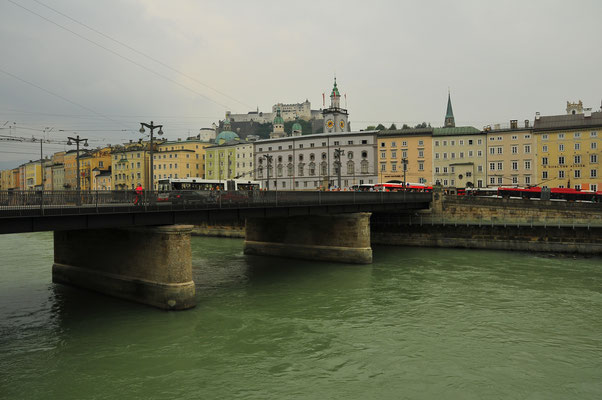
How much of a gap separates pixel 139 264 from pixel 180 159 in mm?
102460

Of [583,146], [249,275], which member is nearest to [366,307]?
[249,275]

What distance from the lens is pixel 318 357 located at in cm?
1683

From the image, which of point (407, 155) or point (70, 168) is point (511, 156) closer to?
point (407, 155)

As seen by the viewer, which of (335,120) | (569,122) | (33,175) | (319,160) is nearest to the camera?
(569,122)

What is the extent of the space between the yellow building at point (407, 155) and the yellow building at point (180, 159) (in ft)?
197

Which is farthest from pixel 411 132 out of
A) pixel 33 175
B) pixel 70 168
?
pixel 33 175

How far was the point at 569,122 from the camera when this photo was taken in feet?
245

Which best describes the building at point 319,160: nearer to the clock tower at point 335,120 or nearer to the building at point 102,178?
the clock tower at point 335,120

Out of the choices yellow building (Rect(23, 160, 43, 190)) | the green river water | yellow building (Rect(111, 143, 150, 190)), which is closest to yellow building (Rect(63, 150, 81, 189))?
yellow building (Rect(23, 160, 43, 190))

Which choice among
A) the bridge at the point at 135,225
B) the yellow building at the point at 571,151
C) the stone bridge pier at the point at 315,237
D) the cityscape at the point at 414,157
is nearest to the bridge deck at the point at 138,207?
the bridge at the point at 135,225

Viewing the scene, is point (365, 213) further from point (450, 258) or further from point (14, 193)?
point (14, 193)

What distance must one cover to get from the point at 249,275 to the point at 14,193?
62.1 feet

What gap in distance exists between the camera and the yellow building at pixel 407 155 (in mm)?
84812

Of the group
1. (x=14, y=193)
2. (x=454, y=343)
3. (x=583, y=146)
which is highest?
(x=583, y=146)
